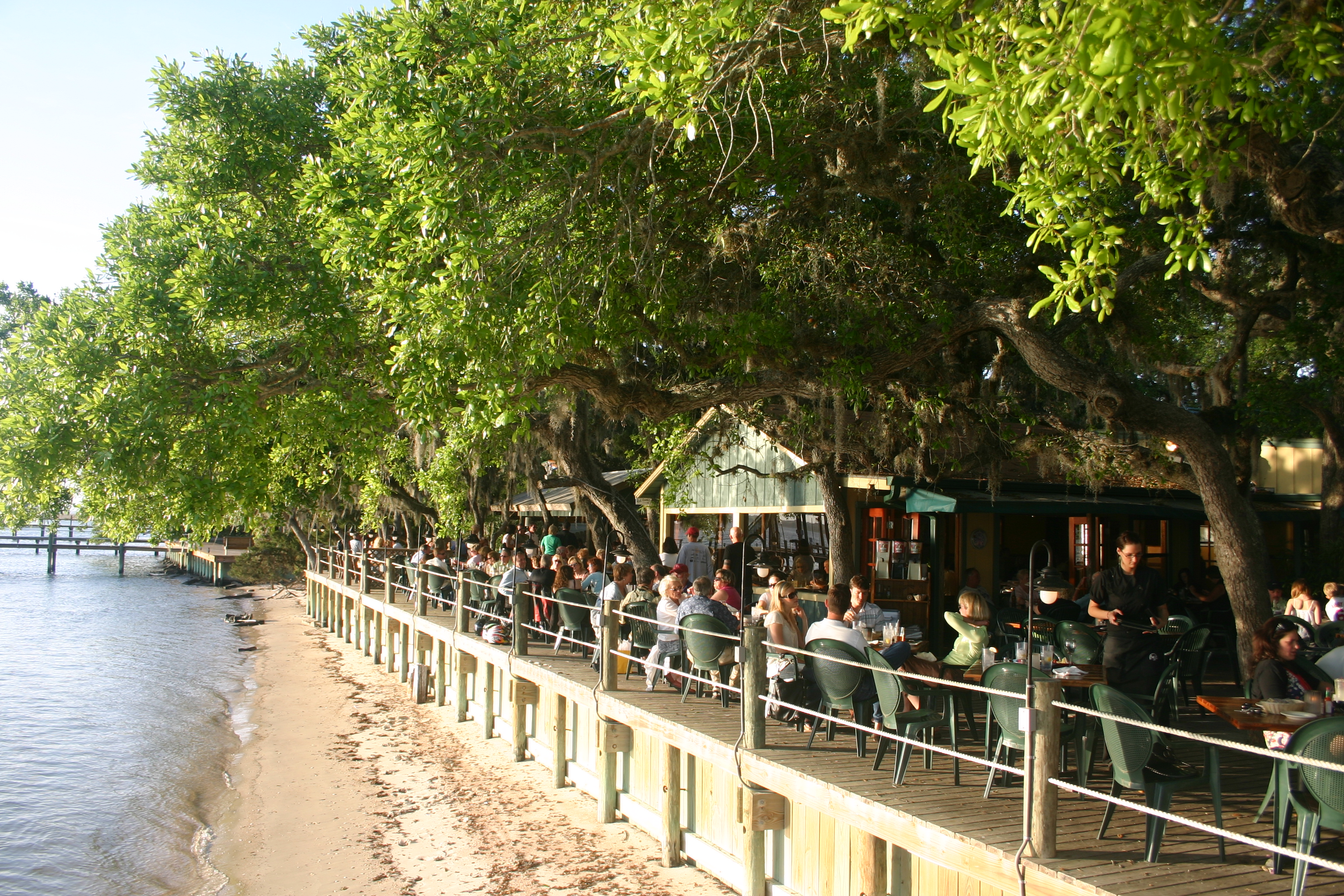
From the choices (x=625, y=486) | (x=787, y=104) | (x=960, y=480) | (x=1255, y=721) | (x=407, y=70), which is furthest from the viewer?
(x=625, y=486)

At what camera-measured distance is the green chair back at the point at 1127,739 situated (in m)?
5.18

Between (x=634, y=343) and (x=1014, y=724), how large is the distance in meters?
8.38

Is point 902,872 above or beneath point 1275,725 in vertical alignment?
beneath

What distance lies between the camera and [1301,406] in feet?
51.3

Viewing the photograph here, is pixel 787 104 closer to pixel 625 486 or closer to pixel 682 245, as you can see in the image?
pixel 682 245

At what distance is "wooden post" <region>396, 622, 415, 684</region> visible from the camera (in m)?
20.8

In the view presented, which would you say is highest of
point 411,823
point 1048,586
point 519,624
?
point 1048,586

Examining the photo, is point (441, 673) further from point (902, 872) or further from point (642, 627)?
point (902, 872)

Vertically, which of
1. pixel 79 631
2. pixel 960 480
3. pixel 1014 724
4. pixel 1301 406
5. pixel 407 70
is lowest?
Result: pixel 79 631

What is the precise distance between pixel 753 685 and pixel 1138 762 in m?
2.67

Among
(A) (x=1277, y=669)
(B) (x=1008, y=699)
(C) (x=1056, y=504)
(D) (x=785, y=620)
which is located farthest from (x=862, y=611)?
(C) (x=1056, y=504)

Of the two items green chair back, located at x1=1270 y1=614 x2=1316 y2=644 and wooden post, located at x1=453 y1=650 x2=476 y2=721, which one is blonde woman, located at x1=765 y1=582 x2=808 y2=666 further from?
wooden post, located at x1=453 y1=650 x2=476 y2=721

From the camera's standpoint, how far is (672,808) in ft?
29.3

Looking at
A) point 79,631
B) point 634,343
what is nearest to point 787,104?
point 634,343
